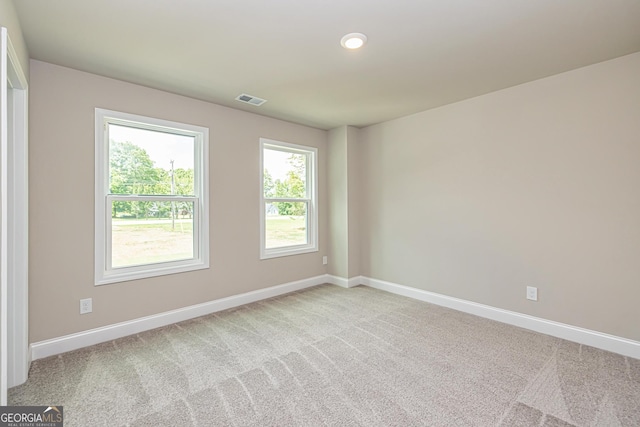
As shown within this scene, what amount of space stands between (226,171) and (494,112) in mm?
3148

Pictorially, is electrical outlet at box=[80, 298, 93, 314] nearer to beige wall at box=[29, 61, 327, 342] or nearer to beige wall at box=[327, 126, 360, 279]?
beige wall at box=[29, 61, 327, 342]

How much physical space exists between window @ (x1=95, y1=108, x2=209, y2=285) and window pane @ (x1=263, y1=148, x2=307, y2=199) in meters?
0.96

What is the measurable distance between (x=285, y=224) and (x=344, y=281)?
1.27m

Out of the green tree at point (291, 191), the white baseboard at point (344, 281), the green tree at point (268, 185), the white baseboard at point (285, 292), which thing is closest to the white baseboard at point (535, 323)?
the white baseboard at point (285, 292)

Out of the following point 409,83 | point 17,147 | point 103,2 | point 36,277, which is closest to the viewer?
point 103,2

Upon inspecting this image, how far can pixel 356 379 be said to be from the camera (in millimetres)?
2158

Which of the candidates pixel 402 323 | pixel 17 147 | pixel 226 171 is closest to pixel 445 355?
pixel 402 323

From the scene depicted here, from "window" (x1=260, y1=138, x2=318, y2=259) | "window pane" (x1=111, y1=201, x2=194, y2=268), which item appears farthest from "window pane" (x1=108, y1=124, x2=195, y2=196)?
"window" (x1=260, y1=138, x2=318, y2=259)

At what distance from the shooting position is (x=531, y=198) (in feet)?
9.92

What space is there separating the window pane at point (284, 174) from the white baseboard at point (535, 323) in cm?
205

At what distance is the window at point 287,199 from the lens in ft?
13.8

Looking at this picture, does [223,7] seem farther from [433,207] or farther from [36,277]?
[433,207]

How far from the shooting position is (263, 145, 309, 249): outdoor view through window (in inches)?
167

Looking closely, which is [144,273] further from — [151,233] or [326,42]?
[326,42]
